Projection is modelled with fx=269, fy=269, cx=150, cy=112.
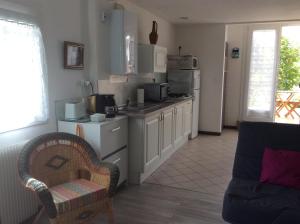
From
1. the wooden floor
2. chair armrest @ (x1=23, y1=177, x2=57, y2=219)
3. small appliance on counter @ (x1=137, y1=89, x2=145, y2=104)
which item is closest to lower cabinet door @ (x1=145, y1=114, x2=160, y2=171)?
the wooden floor

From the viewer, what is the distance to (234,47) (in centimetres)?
628

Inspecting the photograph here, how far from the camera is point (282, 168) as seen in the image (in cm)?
218

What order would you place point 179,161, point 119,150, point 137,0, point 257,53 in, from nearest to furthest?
point 119,150 → point 137,0 → point 179,161 → point 257,53

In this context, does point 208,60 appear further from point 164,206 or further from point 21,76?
point 21,76

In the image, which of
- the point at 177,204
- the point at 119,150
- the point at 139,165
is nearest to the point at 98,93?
the point at 119,150

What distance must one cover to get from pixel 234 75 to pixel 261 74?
592 mm

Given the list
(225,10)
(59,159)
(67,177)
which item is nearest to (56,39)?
(59,159)

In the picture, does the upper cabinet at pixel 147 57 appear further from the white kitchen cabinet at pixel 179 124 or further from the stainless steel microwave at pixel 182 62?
the stainless steel microwave at pixel 182 62

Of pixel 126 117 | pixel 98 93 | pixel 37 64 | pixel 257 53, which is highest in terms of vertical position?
pixel 257 53

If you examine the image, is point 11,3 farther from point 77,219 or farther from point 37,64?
point 77,219

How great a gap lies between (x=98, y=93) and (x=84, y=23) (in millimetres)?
809

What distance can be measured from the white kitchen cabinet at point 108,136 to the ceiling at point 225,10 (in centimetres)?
193

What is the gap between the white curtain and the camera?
19.6 ft

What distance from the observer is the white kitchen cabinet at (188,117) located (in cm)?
488
